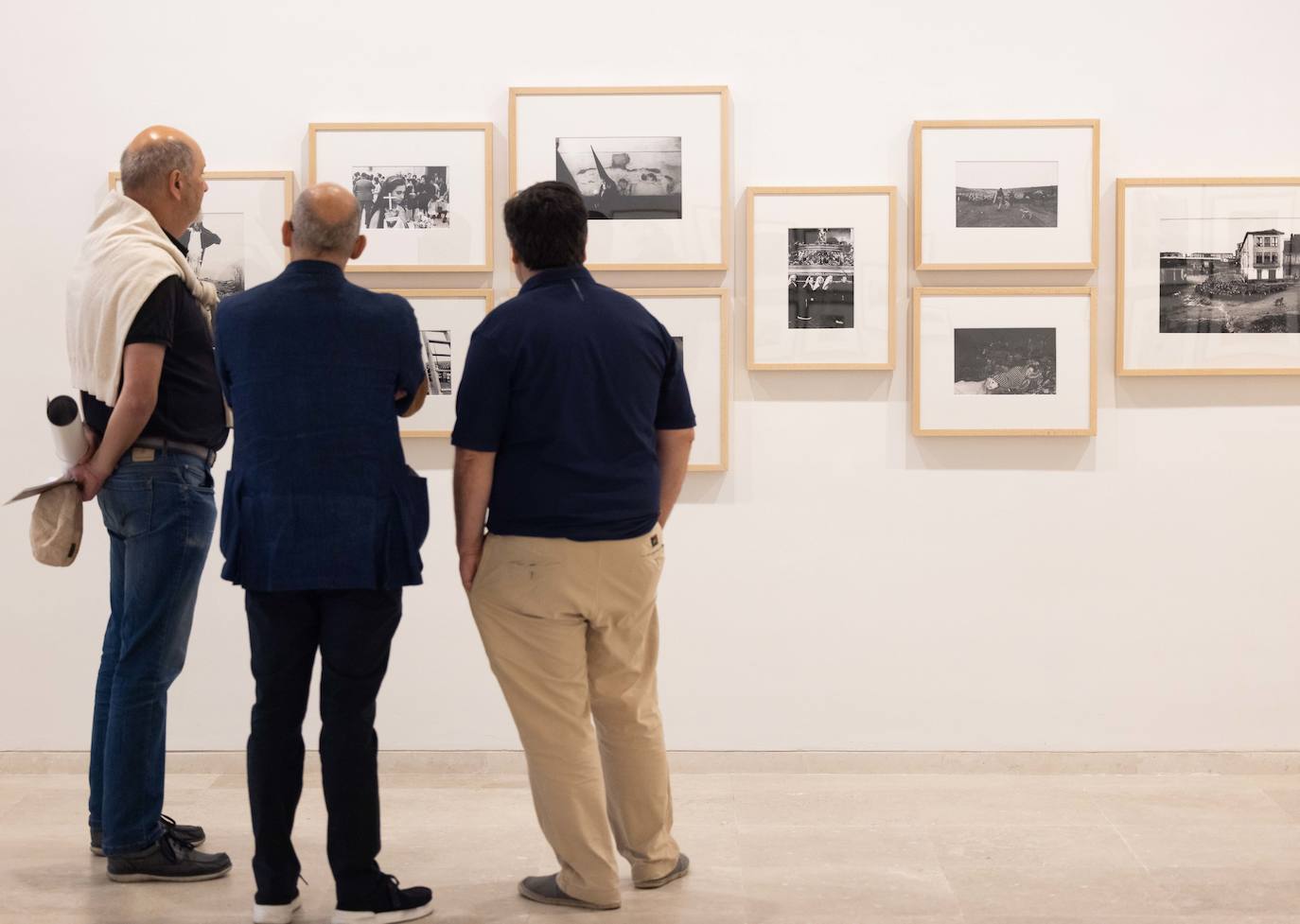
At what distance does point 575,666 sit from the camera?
273 centimetres

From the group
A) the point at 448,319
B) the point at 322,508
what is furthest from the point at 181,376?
the point at 448,319

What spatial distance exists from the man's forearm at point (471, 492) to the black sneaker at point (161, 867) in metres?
0.99

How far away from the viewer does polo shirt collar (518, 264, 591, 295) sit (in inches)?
107

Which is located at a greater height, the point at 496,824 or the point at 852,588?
the point at 852,588

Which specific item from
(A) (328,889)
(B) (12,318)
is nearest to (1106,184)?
(A) (328,889)

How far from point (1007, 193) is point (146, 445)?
2.31m

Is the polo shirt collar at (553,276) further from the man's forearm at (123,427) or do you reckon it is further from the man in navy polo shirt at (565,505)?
the man's forearm at (123,427)

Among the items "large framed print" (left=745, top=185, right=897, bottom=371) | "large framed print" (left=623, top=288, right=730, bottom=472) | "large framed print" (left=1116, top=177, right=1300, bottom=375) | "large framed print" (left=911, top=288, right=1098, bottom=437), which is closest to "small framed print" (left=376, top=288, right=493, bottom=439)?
"large framed print" (left=623, top=288, right=730, bottom=472)

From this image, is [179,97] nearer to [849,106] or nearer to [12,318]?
[12,318]

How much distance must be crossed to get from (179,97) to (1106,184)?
2.56m

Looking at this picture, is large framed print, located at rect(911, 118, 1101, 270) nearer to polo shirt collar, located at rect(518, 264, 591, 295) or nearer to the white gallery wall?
the white gallery wall

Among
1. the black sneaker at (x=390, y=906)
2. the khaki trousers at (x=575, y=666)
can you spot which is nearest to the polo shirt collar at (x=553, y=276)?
the khaki trousers at (x=575, y=666)

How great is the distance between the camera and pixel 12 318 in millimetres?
3760

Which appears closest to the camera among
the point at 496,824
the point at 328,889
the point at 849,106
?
the point at 328,889
